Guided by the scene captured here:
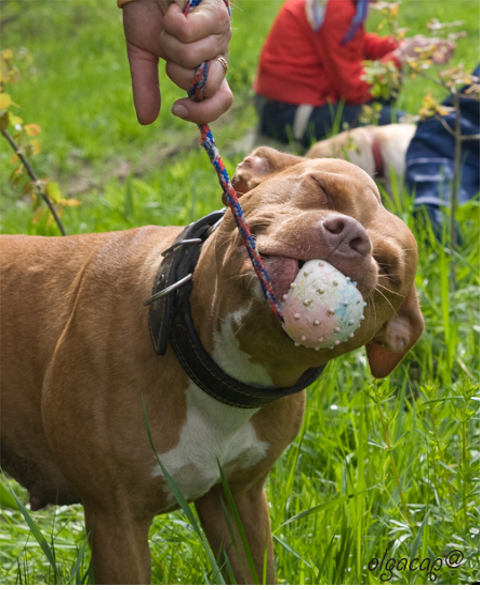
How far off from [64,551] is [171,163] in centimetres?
488

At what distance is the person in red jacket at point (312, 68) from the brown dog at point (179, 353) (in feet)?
13.5

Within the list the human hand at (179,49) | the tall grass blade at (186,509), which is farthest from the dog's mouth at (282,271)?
the tall grass blade at (186,509)

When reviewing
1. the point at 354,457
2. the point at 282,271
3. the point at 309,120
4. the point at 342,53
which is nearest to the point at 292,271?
the point at 282,271

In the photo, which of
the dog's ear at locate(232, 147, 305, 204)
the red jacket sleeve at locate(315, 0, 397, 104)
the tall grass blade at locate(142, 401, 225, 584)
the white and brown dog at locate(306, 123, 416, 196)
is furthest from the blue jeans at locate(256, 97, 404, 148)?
the tall grass blade at locate(142, 401, 225, 584)

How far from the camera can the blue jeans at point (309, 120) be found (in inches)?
245

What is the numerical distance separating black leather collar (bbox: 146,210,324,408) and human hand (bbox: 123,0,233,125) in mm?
417

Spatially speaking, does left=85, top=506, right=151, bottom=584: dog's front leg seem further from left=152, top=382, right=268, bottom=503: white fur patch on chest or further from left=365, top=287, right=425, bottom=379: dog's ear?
left=365, top=287, right=425, bottom=379: dog's ear

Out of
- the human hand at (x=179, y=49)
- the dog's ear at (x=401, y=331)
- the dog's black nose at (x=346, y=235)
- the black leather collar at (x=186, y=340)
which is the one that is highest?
the human hand at (x=179, y=49)

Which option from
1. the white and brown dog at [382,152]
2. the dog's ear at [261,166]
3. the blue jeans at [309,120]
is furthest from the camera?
the blue jeans at [309,120]

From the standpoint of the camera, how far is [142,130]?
24.9ft

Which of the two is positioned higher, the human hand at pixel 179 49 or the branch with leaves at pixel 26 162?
the human hand at pixel 179 49

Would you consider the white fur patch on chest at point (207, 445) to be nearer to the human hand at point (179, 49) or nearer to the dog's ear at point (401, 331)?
the dog's ear at point (401, 331)

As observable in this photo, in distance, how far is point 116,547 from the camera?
2.02 metres

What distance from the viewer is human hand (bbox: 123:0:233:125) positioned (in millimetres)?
1619
